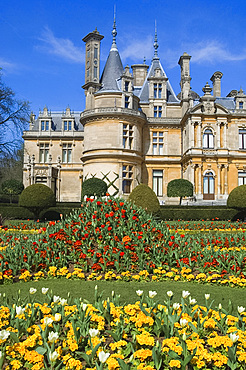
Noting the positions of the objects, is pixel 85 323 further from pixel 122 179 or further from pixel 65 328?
pixel 122 179

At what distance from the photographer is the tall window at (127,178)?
29.3 meters

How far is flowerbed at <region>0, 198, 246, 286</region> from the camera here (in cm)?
710

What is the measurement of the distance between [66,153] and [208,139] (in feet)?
48.2

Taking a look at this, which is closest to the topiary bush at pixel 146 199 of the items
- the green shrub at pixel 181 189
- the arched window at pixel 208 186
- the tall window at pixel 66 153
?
the green shrub at pixel 181 189

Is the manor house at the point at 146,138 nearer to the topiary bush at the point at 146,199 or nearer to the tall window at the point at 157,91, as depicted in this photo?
the tall window at the point at 157,91

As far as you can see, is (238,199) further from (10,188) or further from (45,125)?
(45,125)

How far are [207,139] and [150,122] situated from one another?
18.6 feet

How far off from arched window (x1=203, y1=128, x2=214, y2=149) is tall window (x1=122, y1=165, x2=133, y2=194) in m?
6.89

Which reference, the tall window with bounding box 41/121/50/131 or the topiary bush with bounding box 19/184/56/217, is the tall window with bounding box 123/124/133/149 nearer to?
the topiary bush with bounding box 19/184/56/217

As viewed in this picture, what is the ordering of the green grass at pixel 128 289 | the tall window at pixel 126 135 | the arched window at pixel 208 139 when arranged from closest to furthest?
the green grass at pixel 128 289
the tall window at pixel 126 135
the arched window at pixel 208 139

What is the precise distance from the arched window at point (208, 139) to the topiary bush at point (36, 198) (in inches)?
617

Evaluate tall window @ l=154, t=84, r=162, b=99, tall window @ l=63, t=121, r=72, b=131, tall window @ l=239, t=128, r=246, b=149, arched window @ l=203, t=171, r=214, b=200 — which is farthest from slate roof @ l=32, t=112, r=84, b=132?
tall window @ l=239, t=128, r=246, b=149

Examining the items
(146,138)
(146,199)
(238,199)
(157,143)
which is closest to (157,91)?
(146,138)

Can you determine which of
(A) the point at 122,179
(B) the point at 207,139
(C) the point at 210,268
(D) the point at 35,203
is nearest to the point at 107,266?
(C) the point at 210,268
